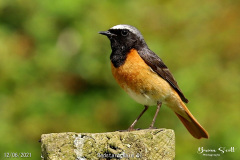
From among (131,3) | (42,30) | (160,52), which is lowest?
(160,52)

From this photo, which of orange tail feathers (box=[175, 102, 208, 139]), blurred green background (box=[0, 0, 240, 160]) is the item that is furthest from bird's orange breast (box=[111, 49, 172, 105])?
blurred green background (box=[0, 0, 240, 160])

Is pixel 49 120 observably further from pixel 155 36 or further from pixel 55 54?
pixel 155 36

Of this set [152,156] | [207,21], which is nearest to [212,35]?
[207,21]

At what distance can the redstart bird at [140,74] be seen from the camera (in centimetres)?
568

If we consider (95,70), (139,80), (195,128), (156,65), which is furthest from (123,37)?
(95,70)

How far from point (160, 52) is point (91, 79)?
1.12 m

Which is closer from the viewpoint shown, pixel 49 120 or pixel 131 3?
pixel 49 120

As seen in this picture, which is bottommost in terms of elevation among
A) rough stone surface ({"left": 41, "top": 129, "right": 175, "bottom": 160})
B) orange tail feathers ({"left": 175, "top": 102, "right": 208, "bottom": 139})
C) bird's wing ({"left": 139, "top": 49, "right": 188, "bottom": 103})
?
rough stone surface ({"left": 41, "top": 129, "right": 175, "bottom": 160})

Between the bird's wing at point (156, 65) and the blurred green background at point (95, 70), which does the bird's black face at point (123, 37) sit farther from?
the blurred green background at point (95, 70)

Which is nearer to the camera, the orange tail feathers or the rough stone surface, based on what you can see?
the rough stone surface

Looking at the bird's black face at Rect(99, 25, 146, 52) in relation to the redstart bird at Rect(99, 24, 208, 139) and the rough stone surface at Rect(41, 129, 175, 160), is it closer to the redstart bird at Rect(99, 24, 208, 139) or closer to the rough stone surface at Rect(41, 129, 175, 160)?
the redstart bird at Rect(99, 24, 208, 139)

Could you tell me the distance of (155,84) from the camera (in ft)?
19.0

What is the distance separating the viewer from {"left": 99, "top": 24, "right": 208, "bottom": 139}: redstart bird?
5676 millimetres

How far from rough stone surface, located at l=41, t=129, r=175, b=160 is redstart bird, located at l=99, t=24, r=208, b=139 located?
5.96 feet
